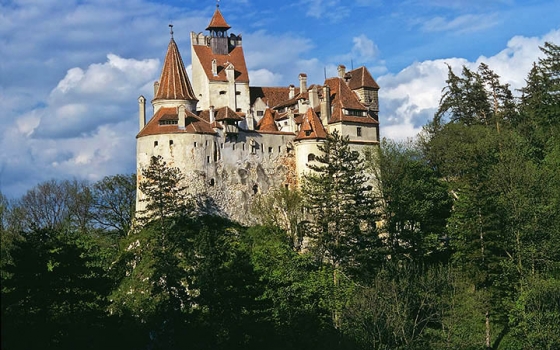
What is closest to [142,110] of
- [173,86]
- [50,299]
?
[173,86]

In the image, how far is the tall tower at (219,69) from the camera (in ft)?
249

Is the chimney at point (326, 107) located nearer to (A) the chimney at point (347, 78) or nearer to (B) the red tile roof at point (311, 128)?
(B) the red tile roof at point (311, 128)

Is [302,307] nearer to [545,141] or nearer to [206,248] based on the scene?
[206,248]

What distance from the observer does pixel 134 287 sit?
64062 millimetres

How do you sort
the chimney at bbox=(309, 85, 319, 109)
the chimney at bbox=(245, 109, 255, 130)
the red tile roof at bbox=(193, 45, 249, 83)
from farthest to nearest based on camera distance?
the red tile roof at bbox=(193, 45, 249, 83) < the chimney at bbox=(309, 85, 319, 109) < the chimney at bbox=(245, 109, 255, 130)

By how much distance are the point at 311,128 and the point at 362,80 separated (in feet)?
24.5

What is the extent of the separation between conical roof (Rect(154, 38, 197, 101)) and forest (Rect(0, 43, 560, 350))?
23.3 feet

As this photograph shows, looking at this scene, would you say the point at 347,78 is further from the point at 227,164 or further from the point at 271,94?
the point at 227,164

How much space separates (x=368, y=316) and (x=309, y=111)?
23.8m

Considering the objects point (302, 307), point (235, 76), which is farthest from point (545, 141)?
point (302, 307)

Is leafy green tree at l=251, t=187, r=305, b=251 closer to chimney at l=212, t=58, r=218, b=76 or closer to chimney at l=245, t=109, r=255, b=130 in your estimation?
chimney at l=245, t=109, r=255, b=130

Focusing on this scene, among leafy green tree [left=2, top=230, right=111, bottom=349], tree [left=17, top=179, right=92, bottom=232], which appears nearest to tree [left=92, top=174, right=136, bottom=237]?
tree [left=17, top=179, right=92, bottom=232]

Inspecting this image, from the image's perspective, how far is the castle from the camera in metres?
69.4

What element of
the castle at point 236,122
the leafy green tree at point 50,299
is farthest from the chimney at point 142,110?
the leafy green tree at point 50,299
